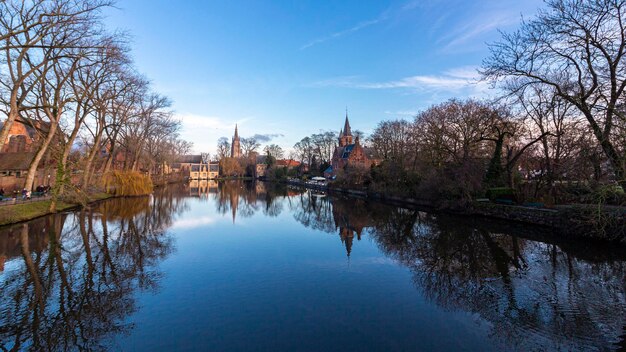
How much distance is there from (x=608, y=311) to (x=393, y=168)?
25606 mm

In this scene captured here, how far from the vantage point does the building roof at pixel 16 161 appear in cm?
2938

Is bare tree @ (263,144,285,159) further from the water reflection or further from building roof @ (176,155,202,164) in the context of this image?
the water reflection

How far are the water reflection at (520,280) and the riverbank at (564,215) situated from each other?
876 millimetres

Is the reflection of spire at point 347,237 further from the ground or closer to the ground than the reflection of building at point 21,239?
closer to the ground

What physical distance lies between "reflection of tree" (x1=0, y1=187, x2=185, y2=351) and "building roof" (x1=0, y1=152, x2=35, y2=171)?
19.0m

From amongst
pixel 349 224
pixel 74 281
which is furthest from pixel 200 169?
pixel 74 281

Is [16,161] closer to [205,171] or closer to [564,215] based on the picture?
[564,215]

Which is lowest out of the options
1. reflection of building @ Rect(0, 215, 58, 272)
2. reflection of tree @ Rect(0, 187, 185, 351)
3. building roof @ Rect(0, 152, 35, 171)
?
reflection of tree @ Rect(0, 187, 185, 351)

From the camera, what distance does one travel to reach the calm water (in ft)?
18.3

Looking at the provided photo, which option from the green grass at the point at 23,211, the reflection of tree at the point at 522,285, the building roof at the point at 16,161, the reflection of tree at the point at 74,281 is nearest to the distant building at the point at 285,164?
the building roof at the point at 16,161

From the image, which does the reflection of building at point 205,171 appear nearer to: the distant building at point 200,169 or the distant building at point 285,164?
the distant building at point 200,169

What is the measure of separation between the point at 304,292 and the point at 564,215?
545 inches

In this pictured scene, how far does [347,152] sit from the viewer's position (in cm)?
6756

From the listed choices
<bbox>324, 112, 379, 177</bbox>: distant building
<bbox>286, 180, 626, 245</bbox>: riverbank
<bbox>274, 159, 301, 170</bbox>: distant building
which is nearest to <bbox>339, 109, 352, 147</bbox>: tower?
<bbox>324, 112, 379, 177</bbox>: distant building
